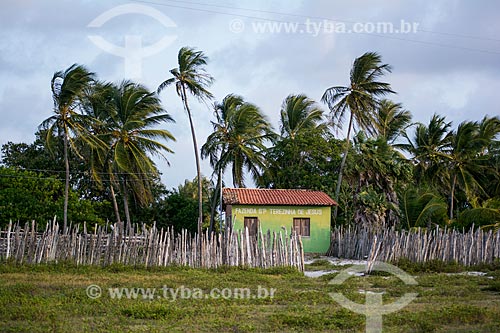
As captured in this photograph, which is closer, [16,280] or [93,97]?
[16,280]

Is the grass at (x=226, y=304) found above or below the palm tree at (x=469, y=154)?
below

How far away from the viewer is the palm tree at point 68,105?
23.7 metres

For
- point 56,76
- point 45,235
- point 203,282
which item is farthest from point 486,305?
point 56,76

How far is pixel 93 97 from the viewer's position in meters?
26.2

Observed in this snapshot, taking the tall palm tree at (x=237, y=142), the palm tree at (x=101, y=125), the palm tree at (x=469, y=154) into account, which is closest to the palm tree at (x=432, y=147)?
the palm tree at (x=469, y=154)

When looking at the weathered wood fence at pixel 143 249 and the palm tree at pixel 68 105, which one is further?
the palm tree at pixel 68 105

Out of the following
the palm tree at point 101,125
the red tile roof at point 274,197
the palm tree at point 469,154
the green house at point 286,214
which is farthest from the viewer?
the palm tree at point 469,154

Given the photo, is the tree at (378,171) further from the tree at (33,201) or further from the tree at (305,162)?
the tree at (33,201)

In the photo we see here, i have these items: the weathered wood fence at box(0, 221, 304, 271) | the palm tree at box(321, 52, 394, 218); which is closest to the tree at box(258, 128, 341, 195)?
the palm tree at box(321, 52, 394, 218)

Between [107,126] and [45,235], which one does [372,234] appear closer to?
[45,235]

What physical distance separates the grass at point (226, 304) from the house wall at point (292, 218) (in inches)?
328

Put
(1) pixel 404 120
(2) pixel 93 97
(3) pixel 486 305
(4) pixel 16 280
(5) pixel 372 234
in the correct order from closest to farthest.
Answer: (3) pixel 486 305 → (4) pixel 16 280 → (5) pixel 372 234 → (2) pixel 93 97 → (1) pixel 404 120

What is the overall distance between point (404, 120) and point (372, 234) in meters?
13.8

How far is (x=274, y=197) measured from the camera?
2427 centimetres
